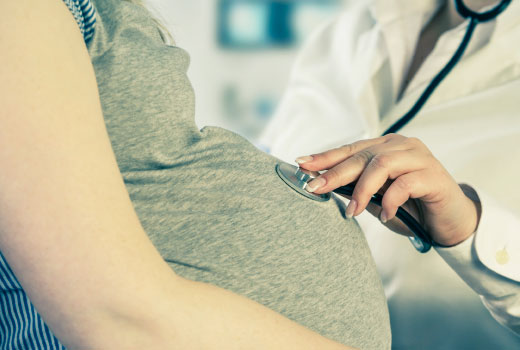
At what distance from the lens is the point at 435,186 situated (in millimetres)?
626

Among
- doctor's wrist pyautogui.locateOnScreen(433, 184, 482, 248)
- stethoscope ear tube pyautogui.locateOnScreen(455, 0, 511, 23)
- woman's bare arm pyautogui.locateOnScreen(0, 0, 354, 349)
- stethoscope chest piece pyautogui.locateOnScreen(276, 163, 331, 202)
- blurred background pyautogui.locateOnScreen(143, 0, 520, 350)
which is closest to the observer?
woman's bare arm pyautogui.locateOnScreen(0, 0, 354, 349)

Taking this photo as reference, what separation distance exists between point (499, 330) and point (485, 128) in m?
0.41

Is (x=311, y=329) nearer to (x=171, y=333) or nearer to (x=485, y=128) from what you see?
(x=171, y=333)

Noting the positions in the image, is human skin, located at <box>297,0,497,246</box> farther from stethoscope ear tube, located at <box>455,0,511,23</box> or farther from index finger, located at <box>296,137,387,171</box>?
stethoscope ear tube, located at <box>455,0,511,23</box>

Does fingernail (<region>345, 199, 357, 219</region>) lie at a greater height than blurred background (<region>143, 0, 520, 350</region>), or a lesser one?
greater

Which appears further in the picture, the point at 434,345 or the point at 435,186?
the point at 434,345

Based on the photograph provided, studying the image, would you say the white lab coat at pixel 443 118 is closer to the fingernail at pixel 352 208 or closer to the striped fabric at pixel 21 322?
the fingernail at pixel 352 208

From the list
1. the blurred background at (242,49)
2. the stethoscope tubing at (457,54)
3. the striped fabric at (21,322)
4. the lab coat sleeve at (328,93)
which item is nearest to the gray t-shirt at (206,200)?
the striped fabric at (21,322)

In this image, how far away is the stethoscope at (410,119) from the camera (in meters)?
Answer: 0.60

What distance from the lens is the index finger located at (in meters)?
0.62

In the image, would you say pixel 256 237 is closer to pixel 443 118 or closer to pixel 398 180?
pixel 398 180

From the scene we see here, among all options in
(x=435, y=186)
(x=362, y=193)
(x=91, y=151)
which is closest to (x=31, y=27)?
(x=91, y=151)

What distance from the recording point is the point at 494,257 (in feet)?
2.35

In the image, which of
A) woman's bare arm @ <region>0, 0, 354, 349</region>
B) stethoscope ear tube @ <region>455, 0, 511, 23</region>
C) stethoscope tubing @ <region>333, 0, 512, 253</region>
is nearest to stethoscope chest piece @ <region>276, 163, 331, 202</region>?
woman's bare arm @ <region>0, 0, 354, 349</region>
